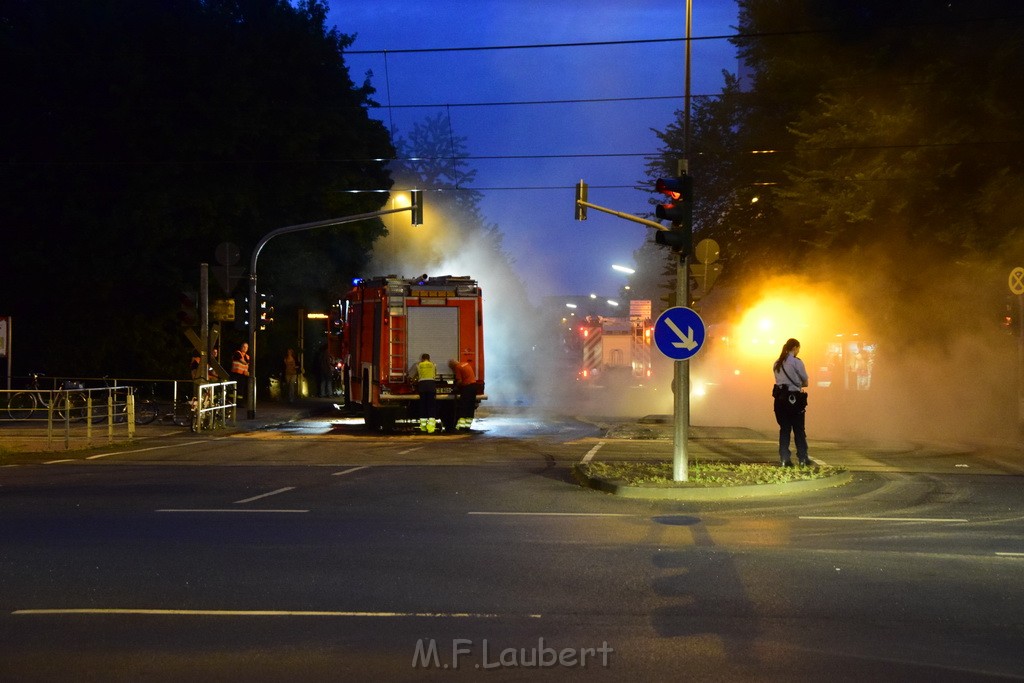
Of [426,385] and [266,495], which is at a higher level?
[426,385]

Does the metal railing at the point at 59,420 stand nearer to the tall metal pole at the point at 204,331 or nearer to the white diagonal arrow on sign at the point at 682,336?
the tall metal pole at the point at 204,331

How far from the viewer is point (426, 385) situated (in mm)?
25344

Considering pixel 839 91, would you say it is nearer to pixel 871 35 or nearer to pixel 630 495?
pixel 871 35

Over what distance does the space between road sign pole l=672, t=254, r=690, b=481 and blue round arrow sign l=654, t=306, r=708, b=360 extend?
261 mm

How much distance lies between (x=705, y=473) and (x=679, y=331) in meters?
1.98

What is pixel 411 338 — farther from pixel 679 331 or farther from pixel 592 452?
pixel 679 331

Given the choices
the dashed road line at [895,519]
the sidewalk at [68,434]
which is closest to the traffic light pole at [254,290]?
the sidewalk at [68,434]

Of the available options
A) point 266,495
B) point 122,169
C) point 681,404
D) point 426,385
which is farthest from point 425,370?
point 122,169

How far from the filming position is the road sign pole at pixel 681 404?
14914 mm

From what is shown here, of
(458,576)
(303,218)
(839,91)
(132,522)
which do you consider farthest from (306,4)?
(458,576)

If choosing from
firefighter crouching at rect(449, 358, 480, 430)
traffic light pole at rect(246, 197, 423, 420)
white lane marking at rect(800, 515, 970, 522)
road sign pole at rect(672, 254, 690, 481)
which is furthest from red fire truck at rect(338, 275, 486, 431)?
white lane marking at rect(800, 515, 970, 522)

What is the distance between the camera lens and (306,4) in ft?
138

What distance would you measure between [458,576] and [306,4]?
36234 millimetres

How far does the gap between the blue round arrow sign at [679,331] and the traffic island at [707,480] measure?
64.8 inches
